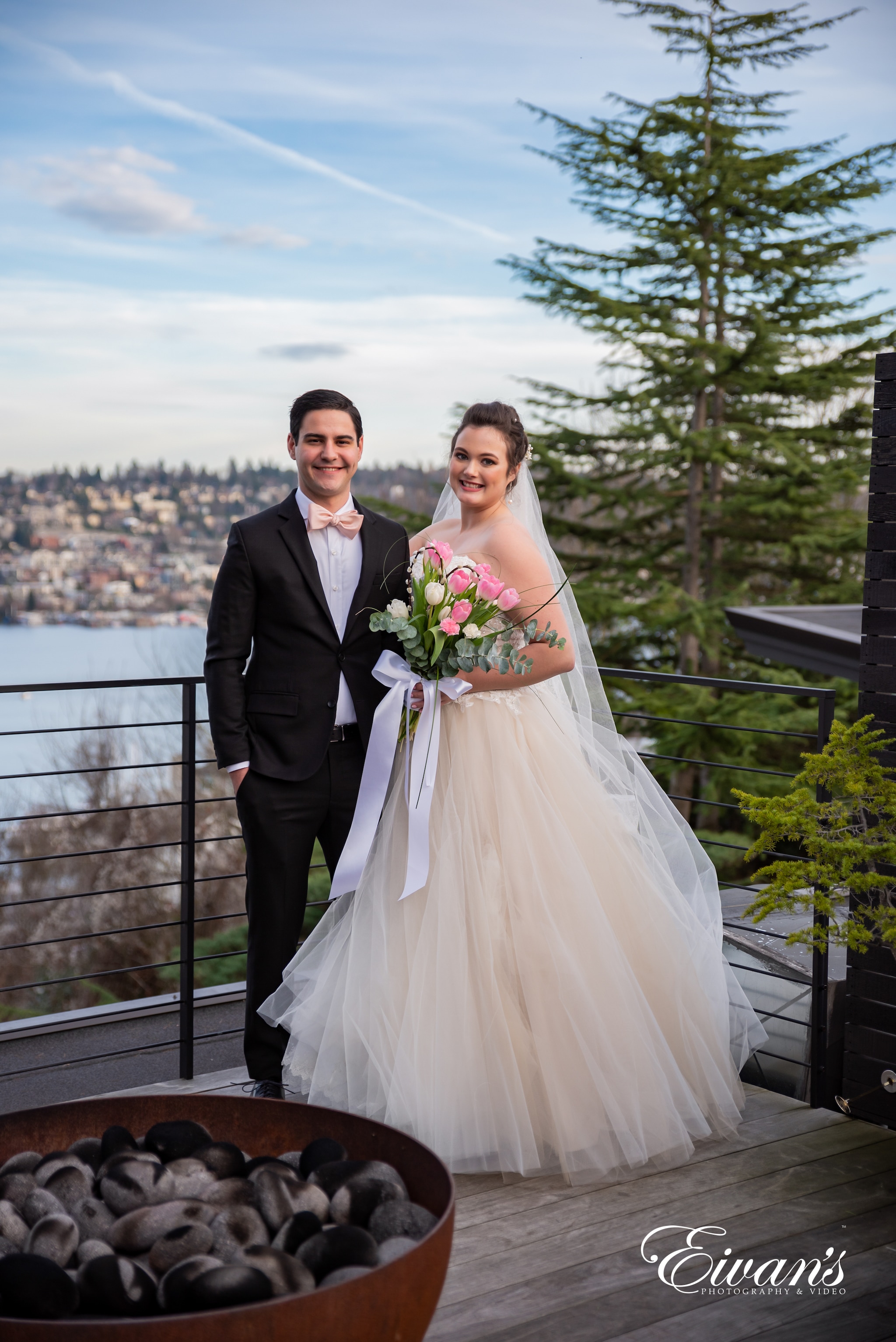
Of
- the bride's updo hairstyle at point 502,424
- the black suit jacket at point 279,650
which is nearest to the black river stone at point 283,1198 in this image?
the black suit jacket at point 279,650

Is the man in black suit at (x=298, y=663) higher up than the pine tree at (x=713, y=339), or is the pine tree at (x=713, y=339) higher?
the pine tree at (x=713, y=339)

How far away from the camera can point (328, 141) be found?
61.0 ft

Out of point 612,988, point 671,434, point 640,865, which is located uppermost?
point 671,434

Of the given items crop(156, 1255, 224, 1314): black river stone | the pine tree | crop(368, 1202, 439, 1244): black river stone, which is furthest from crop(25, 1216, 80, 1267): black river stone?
the pine tree

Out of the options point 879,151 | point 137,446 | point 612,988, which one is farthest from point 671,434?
point 612,988

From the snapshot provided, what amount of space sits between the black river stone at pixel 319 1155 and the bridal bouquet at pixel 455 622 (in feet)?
3.90

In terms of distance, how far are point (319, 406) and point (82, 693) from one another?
38.0 feet

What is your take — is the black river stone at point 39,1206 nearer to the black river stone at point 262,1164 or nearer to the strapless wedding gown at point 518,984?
the black river stone at point 262,1164

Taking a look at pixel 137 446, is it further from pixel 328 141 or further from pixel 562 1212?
pixel 562 1212

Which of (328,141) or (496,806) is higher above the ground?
(328,141)

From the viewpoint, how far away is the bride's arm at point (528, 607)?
9.04ft

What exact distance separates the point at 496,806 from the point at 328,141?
18.5 meters

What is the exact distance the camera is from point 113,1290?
1.41 meters

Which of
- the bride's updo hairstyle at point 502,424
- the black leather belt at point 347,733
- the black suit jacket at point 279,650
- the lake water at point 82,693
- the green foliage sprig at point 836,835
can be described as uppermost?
the bride's updo hairstyle at point 502,424
